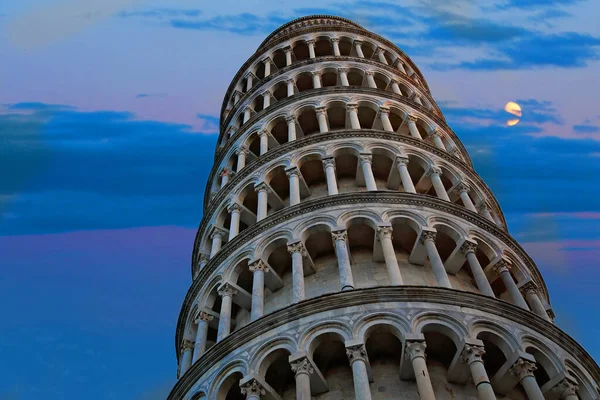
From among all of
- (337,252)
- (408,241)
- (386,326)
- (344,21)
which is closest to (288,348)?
(386,326)

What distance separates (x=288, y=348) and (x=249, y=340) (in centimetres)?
125

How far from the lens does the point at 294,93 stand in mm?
29172

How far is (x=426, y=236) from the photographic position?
19.3 m

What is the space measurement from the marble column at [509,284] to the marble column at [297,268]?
→ 5.56m

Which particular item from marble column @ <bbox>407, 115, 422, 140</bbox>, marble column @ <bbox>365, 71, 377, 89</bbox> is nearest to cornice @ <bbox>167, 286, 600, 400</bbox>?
marble column @ <bbox>407, 115, 422, 140</bbox>

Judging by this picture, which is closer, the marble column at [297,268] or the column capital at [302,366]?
the column capital at [302,366]

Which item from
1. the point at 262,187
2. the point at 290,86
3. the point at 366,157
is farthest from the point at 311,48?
the point at 262,187

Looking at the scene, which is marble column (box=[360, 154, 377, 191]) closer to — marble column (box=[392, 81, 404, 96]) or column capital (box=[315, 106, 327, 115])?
column capital (box=[315, 106, 327, 115])

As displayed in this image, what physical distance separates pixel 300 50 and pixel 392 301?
831 inches

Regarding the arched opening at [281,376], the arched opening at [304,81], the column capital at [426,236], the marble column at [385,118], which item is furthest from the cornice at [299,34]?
the arched opening at [281,376]

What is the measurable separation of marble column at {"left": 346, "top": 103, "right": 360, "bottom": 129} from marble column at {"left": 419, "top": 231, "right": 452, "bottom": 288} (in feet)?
23.2

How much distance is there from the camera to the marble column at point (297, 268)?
17.5 m

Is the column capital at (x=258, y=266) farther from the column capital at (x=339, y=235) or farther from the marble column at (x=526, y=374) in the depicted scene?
the marble column at (x=526, y=374)

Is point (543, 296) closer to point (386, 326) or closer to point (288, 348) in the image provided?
point (386, 326)
